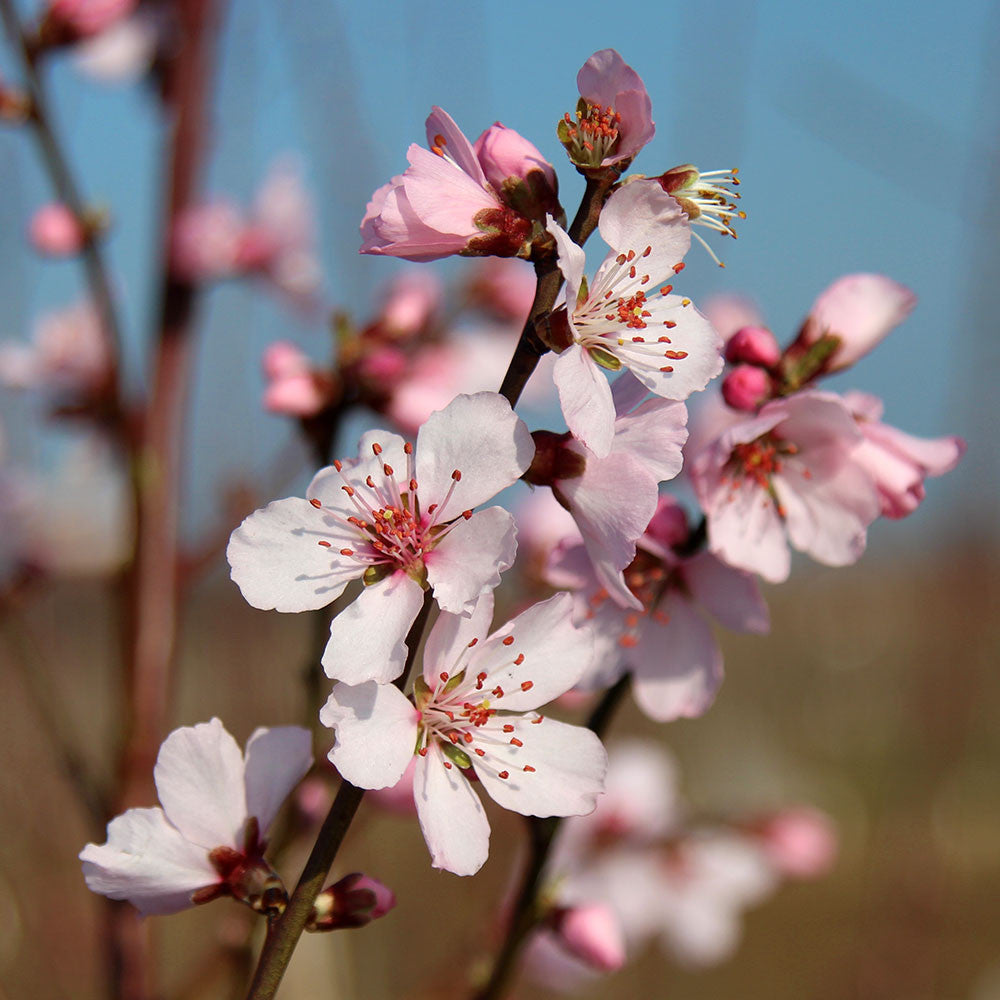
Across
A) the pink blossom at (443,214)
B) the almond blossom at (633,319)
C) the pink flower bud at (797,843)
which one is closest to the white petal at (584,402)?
the almond blossom at (633,319)

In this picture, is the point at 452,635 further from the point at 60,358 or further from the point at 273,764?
the point at 60,358

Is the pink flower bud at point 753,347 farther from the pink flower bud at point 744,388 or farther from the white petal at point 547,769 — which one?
the white petal at point 547,769

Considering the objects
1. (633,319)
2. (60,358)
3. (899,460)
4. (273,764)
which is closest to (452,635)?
(273,764)

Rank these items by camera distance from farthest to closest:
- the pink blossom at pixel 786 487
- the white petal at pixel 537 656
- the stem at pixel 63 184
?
the stem at pixel 63 184, the pink blossom at pixel 786 487, the white petal at pixel 537 656

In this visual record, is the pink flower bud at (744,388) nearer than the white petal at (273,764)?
No

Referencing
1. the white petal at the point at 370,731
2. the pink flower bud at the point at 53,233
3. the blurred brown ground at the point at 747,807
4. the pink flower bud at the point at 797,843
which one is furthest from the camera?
the pink flower bud at the point at 797,843

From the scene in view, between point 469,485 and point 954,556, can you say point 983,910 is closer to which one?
point 954,556

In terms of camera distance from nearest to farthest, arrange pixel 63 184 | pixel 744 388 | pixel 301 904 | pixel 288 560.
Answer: pixel 301 904
pixel 288 560
pixel 744 388
pixel 63 184

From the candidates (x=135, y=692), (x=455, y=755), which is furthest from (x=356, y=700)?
(x=135, y=692)
